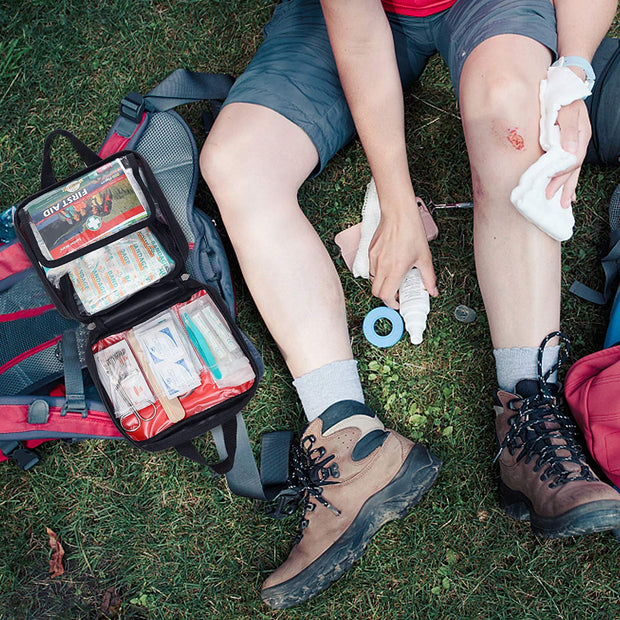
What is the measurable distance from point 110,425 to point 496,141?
1.66 metres

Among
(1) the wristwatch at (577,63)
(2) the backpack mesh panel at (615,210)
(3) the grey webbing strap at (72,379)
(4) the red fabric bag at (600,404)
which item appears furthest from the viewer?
(2) the backpack mesh panel at (615,210)

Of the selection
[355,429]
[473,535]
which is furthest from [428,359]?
[473,535]

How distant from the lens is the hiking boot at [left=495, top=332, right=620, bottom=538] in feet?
5.39

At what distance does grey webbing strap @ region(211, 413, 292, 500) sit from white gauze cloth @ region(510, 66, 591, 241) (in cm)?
120

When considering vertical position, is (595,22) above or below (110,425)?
above

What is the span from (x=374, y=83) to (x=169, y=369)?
121 centimetres

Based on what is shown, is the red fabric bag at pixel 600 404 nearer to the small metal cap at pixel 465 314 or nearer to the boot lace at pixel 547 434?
the boot lace at pixel 547 434

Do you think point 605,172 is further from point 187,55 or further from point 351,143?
point 187,55

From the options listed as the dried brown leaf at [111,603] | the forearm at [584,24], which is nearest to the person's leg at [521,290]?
the forearm at [584,24]

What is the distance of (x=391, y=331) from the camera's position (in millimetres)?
2277

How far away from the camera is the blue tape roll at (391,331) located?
2.25 metres

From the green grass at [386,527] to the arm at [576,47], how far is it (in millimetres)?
674

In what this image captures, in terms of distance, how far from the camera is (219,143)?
1.87m

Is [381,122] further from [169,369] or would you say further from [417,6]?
[169,369]
